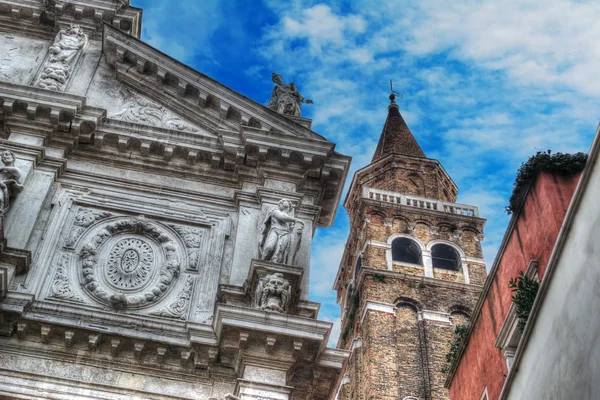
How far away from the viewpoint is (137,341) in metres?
12.2

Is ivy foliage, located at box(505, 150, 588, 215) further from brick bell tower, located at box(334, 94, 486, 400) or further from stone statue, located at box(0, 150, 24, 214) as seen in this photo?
brick bell tower, located at box(334, 94, 486, 400)

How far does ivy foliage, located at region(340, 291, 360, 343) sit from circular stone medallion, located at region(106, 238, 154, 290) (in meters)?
27.3

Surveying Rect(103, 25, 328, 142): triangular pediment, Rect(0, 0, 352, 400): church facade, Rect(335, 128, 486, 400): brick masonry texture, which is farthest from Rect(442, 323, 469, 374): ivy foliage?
Rect(103, 25, 328, 142): triangular pediment

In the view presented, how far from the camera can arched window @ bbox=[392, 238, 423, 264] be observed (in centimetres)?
4241

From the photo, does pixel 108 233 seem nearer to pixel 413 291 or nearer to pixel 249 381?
pixel 249 381

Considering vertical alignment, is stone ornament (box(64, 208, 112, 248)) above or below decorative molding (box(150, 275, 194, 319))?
above

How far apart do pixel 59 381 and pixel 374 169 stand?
135 ft

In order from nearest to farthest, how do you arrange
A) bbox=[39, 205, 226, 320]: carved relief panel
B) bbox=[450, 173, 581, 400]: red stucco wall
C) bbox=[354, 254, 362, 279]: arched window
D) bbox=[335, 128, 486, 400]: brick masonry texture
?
bbox=[39, 205, 226, 320]: carved relief panel, bbox=[450, 173, 581, 400]: red stucco wall, bbox=[335, 128, 486, 400]: brick masonry texture, bbox=[354, 254, 362, 279]: arched window

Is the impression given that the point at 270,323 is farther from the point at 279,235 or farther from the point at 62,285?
the point at 62,285

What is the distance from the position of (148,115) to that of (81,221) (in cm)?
331

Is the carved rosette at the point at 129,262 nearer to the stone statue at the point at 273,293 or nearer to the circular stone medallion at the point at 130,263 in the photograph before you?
the circular stone medallion at the point at 130,263

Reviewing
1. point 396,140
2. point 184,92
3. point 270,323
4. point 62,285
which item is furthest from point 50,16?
point 396,140

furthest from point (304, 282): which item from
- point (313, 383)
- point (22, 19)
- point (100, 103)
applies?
point (22, 19)

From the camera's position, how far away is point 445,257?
139ft
